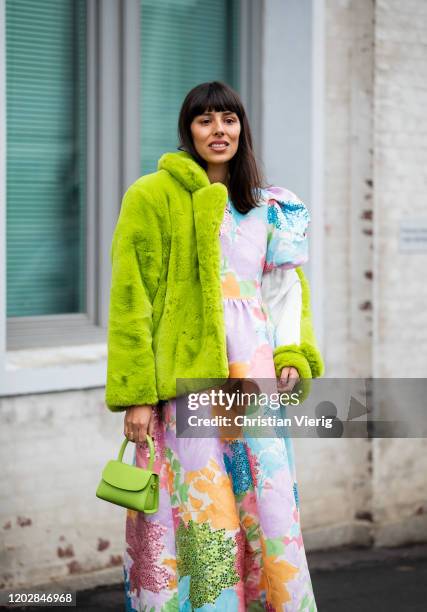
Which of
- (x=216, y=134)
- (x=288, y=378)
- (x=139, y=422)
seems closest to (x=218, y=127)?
(x=216, y=134)

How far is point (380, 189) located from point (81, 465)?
2.22 meters

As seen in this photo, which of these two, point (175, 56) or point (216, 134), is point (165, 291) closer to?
point (216, 134)

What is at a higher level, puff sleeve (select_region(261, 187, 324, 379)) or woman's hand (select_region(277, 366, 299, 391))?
puff sleeve (select_region(261, 187, 324, 379))

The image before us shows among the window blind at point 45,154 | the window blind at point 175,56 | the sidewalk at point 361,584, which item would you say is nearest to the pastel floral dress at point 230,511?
the sidewalk at point 361,584

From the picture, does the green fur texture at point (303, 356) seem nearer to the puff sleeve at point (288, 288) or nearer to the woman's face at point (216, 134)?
the puff sleeve at point (288, 288)

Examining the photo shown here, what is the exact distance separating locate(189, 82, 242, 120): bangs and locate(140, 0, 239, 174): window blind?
2.06m

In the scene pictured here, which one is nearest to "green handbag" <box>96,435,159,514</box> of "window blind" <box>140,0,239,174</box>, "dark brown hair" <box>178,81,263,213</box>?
"dark brown hair" <box>178,81,263,213</box>

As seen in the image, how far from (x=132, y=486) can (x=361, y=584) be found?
2.33m

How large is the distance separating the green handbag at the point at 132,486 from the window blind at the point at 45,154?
1989mm

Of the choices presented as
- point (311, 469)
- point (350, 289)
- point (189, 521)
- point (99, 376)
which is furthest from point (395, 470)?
point (189, 521)

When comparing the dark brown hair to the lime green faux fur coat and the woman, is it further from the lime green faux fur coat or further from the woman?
the lime green faux fur coat

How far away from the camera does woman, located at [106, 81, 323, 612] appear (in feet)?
10.8

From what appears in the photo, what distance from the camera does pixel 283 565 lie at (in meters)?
3.37

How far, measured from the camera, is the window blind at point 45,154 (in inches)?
198
